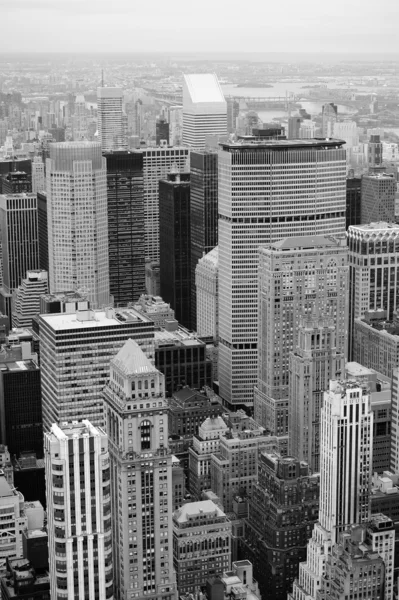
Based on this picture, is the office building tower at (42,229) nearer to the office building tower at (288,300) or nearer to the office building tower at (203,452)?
the office building tower at (288,300)

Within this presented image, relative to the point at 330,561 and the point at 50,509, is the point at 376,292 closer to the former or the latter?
the point at 330,561

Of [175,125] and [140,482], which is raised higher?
[175,125]

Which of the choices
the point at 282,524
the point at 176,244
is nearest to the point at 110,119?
the point at 176,244

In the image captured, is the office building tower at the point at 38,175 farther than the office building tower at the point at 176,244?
Yes

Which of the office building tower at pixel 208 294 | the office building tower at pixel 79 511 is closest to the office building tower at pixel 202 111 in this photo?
the office building tower at pixel 208 294

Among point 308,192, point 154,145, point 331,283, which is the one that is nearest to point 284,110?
point 308,192

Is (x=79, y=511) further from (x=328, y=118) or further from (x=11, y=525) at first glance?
(x=328, y=118)
